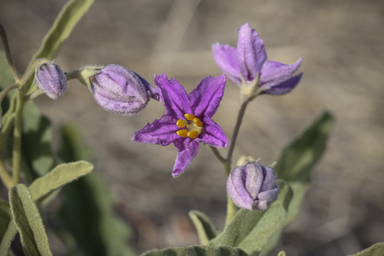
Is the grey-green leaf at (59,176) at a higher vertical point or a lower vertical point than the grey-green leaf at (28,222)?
higher

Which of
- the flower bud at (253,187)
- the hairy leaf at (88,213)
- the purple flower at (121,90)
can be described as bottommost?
the hairy leaf at (88,213)

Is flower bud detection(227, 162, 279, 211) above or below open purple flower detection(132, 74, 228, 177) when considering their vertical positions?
below

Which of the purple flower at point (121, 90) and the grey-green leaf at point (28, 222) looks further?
the purple flower at point (121, 90)

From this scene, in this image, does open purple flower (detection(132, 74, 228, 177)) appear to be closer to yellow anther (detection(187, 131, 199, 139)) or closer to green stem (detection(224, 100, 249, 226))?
yellow anther (detection(187, 131, 199, 139))

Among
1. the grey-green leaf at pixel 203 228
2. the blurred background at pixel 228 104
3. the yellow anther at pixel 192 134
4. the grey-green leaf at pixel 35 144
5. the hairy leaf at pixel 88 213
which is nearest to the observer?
the yellow anther at pixel 192 134

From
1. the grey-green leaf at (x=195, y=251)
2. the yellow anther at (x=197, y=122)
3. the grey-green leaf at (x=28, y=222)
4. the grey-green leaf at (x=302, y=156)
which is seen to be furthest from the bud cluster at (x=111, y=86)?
the grey-green leaf at (x=302, y=156)

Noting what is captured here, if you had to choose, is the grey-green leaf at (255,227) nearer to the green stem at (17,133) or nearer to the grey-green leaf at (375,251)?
the grey-green leaf at (375,251)

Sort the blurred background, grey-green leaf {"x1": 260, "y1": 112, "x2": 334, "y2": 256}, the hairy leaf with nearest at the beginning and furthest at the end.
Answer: grey-green leaf {"x1": 260, "y1": 112, "x2": 334, "y2": 256} < the hairy leaf < the blurred background

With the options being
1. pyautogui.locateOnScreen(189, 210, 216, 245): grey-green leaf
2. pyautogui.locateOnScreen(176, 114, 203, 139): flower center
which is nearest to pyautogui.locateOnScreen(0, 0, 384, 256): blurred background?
pyautogui.locateOnScreen(189, 210, 216, 245): grey-green leaf
